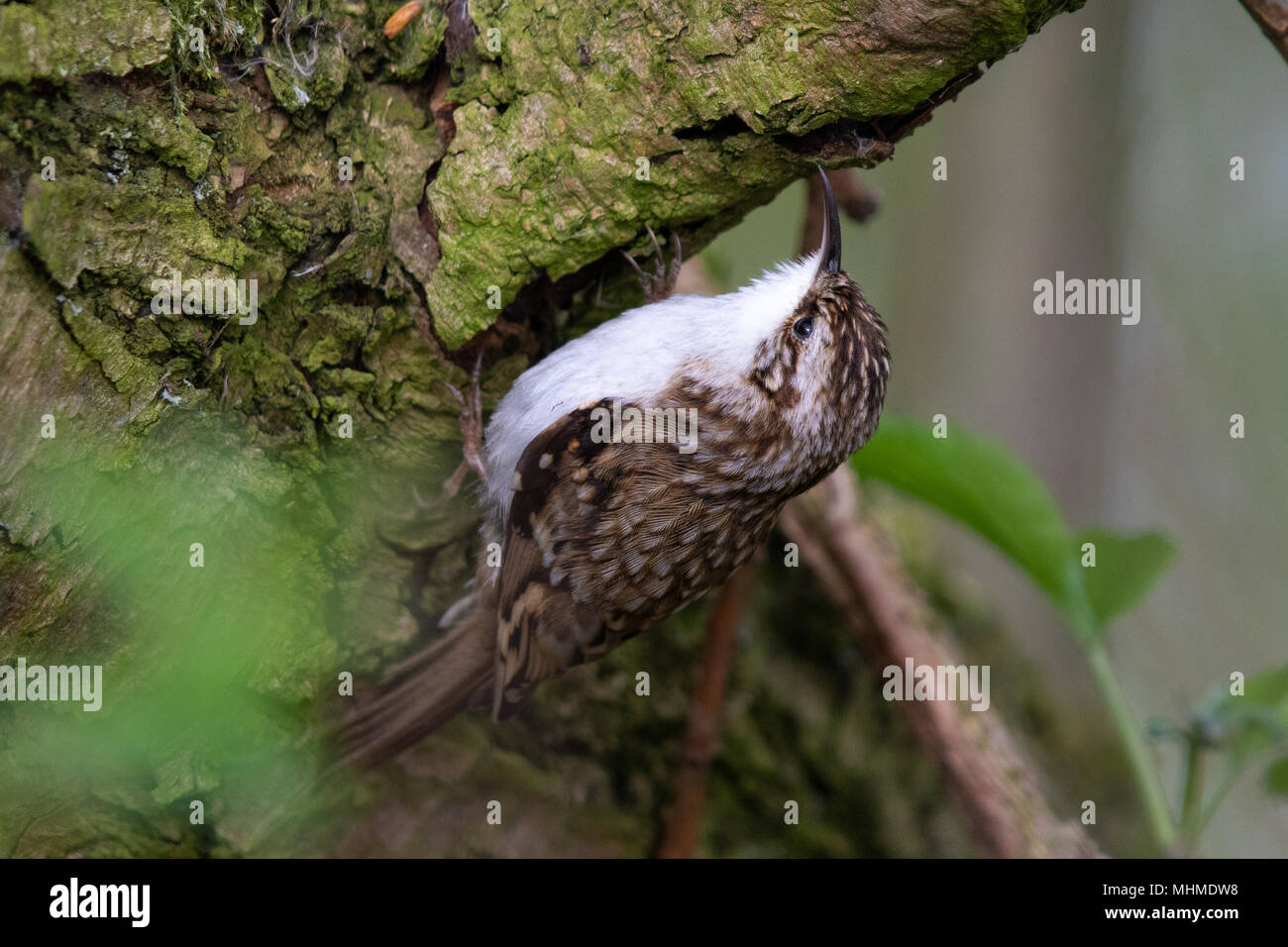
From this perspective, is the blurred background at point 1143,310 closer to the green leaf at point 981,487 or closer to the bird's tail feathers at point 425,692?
the green leaf at point 981,487

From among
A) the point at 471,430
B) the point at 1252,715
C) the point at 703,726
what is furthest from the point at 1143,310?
the point at 471,430

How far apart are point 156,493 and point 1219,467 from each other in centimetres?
443

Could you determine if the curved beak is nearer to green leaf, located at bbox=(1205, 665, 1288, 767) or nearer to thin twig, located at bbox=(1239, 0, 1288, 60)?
thin twig, located at bbox=(1239, 0, 1288, 60)

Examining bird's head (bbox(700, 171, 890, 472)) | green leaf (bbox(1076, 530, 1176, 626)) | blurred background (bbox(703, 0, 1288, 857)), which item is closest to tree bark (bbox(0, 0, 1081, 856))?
bird's head (bbox(700, 171, 890, 472))

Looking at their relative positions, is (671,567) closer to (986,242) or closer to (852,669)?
(852,669)

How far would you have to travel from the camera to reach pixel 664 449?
7.61 feet

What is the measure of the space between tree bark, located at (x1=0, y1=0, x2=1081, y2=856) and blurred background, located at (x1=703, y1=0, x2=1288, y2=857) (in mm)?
2175

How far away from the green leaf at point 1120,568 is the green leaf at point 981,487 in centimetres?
5

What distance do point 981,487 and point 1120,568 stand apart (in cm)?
46

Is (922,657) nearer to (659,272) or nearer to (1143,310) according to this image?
(659,272)

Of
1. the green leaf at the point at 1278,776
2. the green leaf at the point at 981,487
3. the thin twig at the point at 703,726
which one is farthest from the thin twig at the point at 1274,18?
the green leaf at the point at 1278,776

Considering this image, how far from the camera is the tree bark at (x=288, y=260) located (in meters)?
1.65
